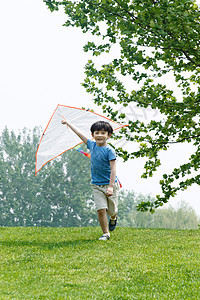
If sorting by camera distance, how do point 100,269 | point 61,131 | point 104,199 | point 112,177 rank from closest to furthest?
1. point 100,269
2. point 112,177
3. point 104,199
4. point 61,131

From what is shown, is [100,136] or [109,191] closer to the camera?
[109,191]

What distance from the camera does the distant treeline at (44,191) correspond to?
4312cm

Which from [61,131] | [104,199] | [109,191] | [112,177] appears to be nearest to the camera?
[109,191]

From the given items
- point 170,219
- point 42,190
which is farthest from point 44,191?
point 170,219

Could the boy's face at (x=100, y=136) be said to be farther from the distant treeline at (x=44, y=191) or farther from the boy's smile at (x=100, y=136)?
the distant treeline at (x=44, y=191)

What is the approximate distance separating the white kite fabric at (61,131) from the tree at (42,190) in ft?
114

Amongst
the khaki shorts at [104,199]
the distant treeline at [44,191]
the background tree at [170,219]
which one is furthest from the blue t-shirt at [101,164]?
the distant treeline at [44,191]

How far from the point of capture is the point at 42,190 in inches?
1768

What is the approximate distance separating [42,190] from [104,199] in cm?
3920

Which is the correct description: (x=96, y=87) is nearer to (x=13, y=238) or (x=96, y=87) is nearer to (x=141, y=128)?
(x=141, y=128)

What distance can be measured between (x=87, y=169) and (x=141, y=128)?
4000cm

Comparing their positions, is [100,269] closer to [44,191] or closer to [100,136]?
[100,136]

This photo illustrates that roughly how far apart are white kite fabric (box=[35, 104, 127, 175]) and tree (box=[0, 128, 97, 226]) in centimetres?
3483

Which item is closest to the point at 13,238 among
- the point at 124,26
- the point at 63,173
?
the point at 124,26
